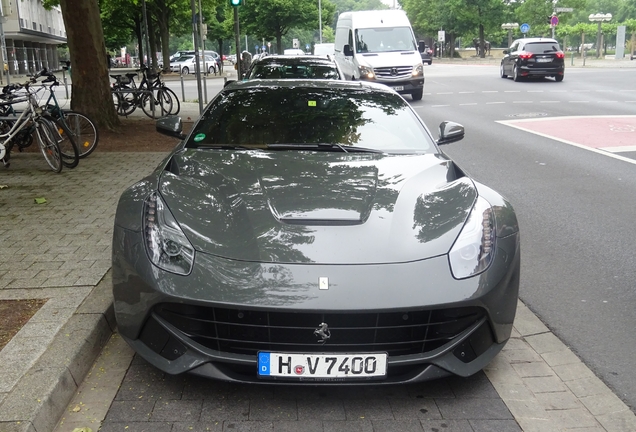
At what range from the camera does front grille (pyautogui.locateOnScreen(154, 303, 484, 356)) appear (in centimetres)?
303

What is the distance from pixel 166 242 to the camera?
3.28 meters

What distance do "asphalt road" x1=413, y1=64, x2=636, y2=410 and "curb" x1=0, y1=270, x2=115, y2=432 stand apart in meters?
2.68

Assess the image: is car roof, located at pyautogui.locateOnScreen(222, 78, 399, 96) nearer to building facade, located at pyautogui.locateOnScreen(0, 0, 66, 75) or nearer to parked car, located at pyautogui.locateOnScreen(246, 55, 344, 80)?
parked car, located at pyautogui.locateOnScreen(246, 55, 344, 80)

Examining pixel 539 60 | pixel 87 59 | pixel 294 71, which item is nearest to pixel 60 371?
pixel 294 71

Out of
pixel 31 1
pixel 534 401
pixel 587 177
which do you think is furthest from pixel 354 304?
pixel 31 1

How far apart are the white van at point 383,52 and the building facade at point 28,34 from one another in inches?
1125

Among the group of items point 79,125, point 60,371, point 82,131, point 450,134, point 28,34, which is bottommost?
point 60,371

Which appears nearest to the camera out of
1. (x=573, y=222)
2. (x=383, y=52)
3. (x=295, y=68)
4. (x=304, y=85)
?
(x=304, y=85)

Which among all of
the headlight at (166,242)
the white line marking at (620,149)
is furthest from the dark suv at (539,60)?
the headlight at (166,242)

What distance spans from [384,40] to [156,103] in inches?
326

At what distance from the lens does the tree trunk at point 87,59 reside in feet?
39.3

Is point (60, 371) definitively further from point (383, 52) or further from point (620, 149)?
point (383, 52)

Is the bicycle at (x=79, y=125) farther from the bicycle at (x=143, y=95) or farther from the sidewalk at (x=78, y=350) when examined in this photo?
the bicycle at (x=143, y=95)

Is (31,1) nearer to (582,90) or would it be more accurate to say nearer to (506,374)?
(582,90)
